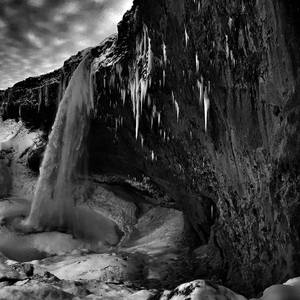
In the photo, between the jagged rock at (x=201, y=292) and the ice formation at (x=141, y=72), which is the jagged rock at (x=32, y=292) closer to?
the jagged rock at (x=201, y=292)

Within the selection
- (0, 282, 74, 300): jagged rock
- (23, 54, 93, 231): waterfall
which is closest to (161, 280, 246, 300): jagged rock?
(0, 282, 74, 300): jagged rock

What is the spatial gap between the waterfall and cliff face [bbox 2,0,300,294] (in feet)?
3.40

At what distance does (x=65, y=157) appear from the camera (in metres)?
12.5

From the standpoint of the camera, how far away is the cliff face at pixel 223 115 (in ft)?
13.4

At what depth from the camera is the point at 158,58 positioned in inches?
290

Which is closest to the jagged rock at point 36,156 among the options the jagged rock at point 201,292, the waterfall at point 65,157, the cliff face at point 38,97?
the cliff face at point 38,97

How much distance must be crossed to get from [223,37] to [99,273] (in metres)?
5.36

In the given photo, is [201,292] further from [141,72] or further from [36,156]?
[36,156]

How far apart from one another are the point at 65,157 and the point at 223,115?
8.35 metres

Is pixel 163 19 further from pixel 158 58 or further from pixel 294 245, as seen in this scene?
pixel 294 245

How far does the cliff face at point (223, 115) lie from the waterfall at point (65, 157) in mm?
1037

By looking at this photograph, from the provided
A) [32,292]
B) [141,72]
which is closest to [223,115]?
[141,72]

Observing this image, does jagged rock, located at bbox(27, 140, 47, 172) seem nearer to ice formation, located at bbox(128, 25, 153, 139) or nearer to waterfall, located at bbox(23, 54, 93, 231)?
waterfall, located at bbox(23, 54, 93, 231)

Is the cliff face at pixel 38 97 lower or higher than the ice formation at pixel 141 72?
higher
